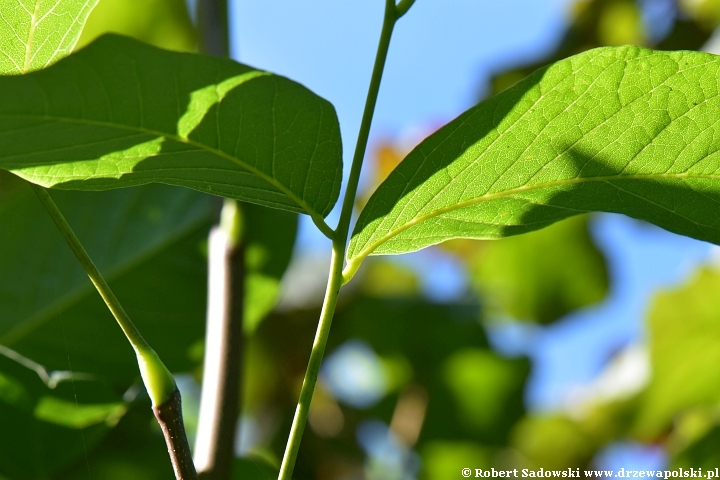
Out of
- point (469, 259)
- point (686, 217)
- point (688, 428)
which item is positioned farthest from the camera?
point (469, 259)

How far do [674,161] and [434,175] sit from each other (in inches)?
7.1

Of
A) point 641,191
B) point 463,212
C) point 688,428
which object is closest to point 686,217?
point 641,191

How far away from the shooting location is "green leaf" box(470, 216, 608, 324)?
6.81ft

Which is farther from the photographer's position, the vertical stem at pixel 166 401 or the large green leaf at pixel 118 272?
the large green leaf at pixel 118 272

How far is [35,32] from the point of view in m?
0.47

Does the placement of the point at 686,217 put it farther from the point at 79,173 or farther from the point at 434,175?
the point at 79,173

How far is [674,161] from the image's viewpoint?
1.77 ft

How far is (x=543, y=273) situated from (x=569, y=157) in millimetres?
1679

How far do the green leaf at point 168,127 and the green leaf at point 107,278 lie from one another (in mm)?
502

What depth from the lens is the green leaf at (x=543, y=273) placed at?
207 cm

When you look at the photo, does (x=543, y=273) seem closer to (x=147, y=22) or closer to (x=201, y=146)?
(x=147, y=22)

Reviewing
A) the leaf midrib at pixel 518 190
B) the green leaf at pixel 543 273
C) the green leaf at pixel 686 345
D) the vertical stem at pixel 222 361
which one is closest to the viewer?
the leaf midrib at pixel 518 190

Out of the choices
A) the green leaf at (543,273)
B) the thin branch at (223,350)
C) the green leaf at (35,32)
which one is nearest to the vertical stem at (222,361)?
the thin branch at (223,350)

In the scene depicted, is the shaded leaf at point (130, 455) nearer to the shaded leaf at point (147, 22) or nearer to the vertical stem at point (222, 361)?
the vertical stem at point (222, 361)
